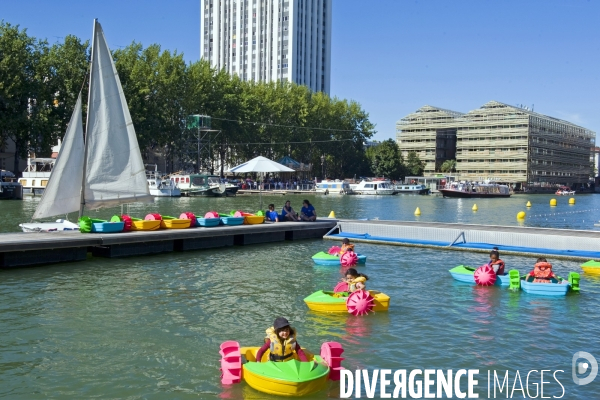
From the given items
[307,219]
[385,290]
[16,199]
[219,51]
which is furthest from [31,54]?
[219,51]

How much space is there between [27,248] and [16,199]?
52801 mm

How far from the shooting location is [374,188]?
11381 cm

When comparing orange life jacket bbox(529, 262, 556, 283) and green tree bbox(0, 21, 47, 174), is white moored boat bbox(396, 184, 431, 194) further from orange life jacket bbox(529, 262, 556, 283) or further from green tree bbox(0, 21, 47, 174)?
orange life jacket bbox(529, 262, 556, 283)

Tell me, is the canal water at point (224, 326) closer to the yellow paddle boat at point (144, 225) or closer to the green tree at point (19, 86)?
the yellow paddle boat at point (144, 225)

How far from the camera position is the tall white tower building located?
15512 centimetres

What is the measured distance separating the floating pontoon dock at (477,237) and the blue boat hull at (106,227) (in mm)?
11511

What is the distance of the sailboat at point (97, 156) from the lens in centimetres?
2548

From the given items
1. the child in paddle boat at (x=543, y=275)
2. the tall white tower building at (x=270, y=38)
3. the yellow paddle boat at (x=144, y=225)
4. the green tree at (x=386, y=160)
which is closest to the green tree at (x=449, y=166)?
the green tree at (x=386, y=160)

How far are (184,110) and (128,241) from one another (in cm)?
7020

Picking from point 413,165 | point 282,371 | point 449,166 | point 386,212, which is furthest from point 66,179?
point 449,166

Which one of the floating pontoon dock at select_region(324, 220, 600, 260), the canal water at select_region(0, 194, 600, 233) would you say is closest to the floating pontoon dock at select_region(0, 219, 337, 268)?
the floating pontoon dock at select_region(324, 220, 600, 260)

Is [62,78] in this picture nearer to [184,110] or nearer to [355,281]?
[184,110]

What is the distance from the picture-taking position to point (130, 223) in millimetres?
26906

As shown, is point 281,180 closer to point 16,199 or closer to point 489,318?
point 16,199
